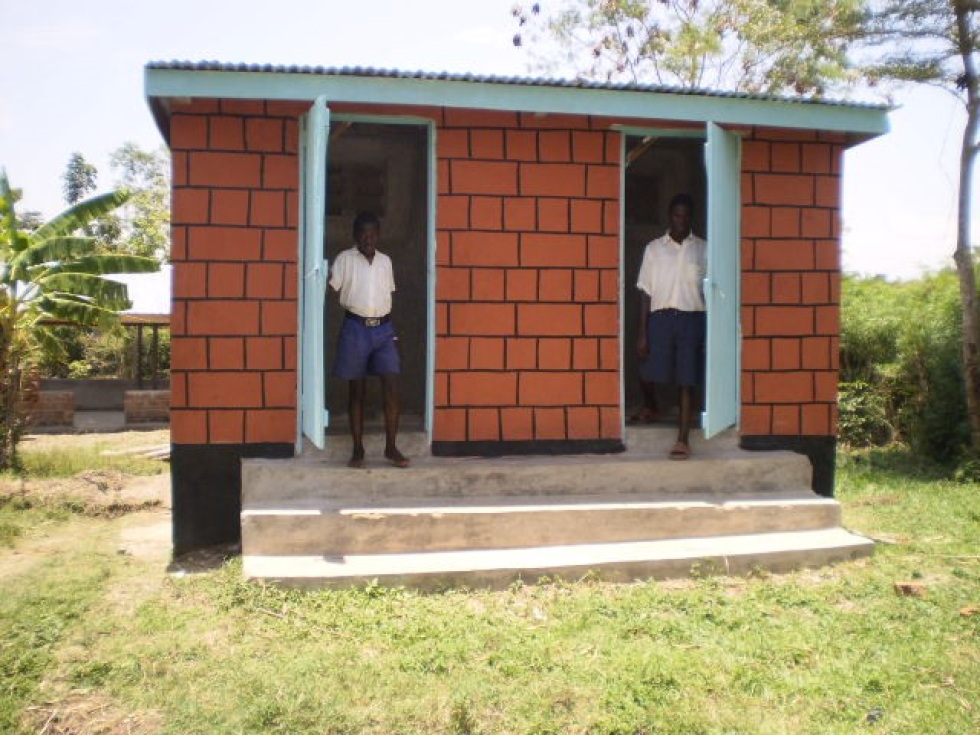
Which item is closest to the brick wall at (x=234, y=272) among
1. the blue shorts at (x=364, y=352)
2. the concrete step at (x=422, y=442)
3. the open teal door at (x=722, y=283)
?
the concrete step at (x=422, y=442)

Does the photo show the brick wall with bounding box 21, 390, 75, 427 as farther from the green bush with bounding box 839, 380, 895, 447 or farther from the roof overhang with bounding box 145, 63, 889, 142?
the green bush with bounding box 839, 380, 895, 447

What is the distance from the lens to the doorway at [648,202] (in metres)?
7.59

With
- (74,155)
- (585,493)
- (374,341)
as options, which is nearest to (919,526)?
(585,493)

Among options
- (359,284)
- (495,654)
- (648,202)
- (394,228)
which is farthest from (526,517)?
(648,202)

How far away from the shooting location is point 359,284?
5.41m

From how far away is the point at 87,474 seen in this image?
916 centimetres

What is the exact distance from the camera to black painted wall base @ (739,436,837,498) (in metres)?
6.18

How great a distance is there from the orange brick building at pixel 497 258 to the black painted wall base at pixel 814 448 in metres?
0.02

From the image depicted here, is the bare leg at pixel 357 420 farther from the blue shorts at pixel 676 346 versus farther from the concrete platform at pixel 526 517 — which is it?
the blue shorts at pixel 676 346

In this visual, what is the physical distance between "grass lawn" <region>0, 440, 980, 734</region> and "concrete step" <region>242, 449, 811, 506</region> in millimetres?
667

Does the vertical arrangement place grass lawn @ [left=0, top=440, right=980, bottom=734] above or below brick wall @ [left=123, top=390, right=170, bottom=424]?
below

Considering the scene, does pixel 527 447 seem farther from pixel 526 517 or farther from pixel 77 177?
pixel 77 177

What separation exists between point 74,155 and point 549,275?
38.5 metres

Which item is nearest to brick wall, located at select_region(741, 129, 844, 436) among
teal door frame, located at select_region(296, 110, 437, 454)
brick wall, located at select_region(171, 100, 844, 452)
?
brick wall, located at select_region(171, 100, 844, 452)
